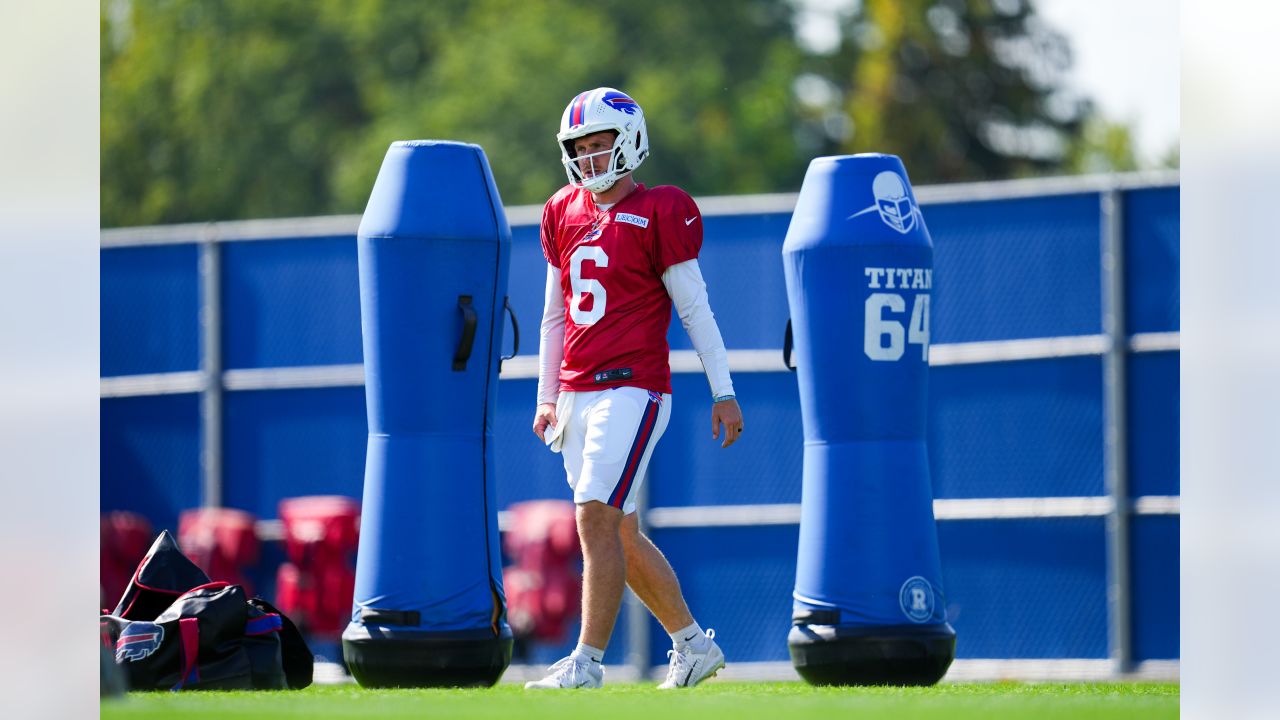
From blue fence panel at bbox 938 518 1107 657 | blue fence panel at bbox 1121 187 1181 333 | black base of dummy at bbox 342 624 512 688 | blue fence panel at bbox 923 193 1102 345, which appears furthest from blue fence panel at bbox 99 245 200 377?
black base of dummy at bbox 342 624 512 688

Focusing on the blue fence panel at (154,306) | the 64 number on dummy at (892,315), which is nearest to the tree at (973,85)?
the blue fence panel at (154,306)

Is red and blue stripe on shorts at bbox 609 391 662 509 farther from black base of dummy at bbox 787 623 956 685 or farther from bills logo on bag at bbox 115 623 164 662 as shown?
bills logo on bag at bbox 115 623 164 662

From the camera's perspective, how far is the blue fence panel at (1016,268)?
437 inches

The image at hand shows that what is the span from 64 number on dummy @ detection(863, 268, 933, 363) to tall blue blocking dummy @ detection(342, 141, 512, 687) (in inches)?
53.9

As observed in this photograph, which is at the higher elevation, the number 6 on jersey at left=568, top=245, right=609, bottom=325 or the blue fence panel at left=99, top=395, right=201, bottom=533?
the number 6 on jersey at left=568, top=245, right=609, bottom=325

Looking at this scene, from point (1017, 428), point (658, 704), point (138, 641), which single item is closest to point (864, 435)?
point (658, 704)

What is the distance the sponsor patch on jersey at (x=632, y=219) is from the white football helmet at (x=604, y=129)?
0.11 meters

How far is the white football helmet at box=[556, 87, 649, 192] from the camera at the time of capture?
664 centimetres

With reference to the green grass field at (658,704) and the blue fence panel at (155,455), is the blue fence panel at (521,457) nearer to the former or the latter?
the blue fence panel at (155,455)

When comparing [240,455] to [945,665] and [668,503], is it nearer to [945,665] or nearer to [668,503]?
[668,503]

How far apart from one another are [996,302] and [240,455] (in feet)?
16.2

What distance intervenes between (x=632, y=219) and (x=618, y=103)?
15.9 inches

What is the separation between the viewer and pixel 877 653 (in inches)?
273
